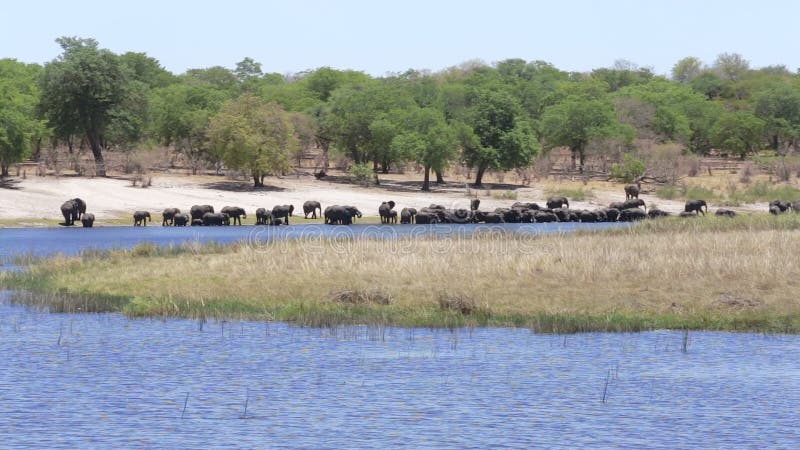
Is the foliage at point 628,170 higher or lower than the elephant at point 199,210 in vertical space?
higher

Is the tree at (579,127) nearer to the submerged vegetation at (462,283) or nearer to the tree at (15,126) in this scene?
the tree at (15,126)

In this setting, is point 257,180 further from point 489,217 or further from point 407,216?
point 489,217

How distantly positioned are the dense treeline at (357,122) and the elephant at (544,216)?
17.9 metres

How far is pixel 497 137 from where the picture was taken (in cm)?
10288

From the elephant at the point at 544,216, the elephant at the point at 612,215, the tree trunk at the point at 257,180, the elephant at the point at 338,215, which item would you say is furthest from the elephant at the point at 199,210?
the elephant at the point at 612,215

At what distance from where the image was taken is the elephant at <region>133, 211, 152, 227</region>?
7575 centimetres

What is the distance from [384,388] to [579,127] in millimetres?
97312

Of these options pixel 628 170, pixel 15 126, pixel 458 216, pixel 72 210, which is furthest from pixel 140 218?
pixel 628 170

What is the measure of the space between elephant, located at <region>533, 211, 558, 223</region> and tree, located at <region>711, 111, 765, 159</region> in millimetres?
56303

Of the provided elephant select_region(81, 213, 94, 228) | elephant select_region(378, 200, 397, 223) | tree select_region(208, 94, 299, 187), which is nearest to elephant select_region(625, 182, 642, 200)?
elephant select_region(378, 200, 397, 223)

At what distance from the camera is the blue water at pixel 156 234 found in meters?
54.8

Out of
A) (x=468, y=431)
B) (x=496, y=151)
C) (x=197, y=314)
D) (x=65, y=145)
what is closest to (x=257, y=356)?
(x=197, y=314)

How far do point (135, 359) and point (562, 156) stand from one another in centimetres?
10298

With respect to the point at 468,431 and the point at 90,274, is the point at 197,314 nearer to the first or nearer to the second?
the point at 90,274
